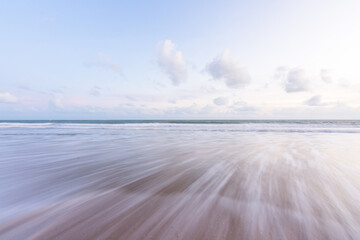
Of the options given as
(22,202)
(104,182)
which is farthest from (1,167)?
(104,182)

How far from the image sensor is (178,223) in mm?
1737

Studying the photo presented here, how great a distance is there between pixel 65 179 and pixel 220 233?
325cm

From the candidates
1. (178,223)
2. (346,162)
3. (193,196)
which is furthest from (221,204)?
(346,162)

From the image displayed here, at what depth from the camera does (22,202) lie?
2230 mm

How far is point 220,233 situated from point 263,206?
943 mm

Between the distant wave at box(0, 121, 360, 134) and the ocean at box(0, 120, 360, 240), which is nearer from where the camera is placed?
the ocean at box(0, 120, 360, 240)

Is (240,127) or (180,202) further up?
Result: (240,127)

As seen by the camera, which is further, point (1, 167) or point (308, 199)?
point (1, 167)

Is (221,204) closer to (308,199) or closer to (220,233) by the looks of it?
(220,233)

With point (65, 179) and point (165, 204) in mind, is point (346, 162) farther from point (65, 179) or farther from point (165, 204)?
point (65, 179)

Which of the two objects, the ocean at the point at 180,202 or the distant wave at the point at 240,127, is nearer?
the ocean at the point at 180,202

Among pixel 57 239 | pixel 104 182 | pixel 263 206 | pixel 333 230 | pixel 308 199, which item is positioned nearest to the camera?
pixel 57 239

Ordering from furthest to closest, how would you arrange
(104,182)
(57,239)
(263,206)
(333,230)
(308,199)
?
(104,182), (308,199), (263,206), (333,230), (57,239)

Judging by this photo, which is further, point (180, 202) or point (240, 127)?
point (240, 127)
